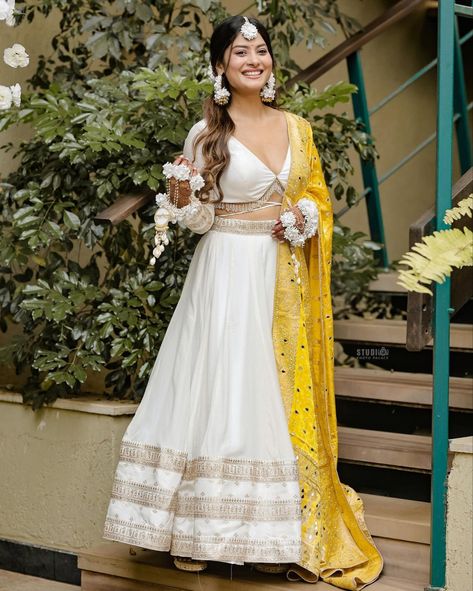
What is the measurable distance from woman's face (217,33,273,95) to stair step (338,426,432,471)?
4.22ft

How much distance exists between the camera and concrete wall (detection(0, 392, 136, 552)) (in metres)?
3.78

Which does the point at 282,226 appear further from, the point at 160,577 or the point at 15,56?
the point at 160,577

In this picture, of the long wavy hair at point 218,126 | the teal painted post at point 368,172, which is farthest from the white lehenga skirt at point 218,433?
the teal painted post at point 368,172

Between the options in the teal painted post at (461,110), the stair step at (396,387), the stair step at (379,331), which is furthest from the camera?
the teal painted post at (461,110)

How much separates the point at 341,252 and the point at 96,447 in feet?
3.77

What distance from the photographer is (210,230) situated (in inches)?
137

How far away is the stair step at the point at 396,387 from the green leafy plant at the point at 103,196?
455 mm

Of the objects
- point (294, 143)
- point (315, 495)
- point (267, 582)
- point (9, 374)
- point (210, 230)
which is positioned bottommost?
point (267, 582)

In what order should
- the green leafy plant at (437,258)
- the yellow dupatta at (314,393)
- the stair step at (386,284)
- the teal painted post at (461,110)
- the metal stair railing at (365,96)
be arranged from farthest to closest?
the teal painted post at (461,110)
the stair step at (386,284)
the metal stair railing at (365,96)
the yellow dupatta at (314,393)
the green leafy plant at (437,258)

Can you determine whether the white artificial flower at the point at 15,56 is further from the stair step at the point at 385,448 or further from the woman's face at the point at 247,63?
the stair step at the point at 385,448

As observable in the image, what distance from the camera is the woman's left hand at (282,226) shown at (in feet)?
11.2

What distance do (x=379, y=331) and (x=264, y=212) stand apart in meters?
1.15

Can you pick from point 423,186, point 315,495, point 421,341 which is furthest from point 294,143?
point 423,186

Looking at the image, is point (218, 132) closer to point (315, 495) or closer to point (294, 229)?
point (294, 229)
